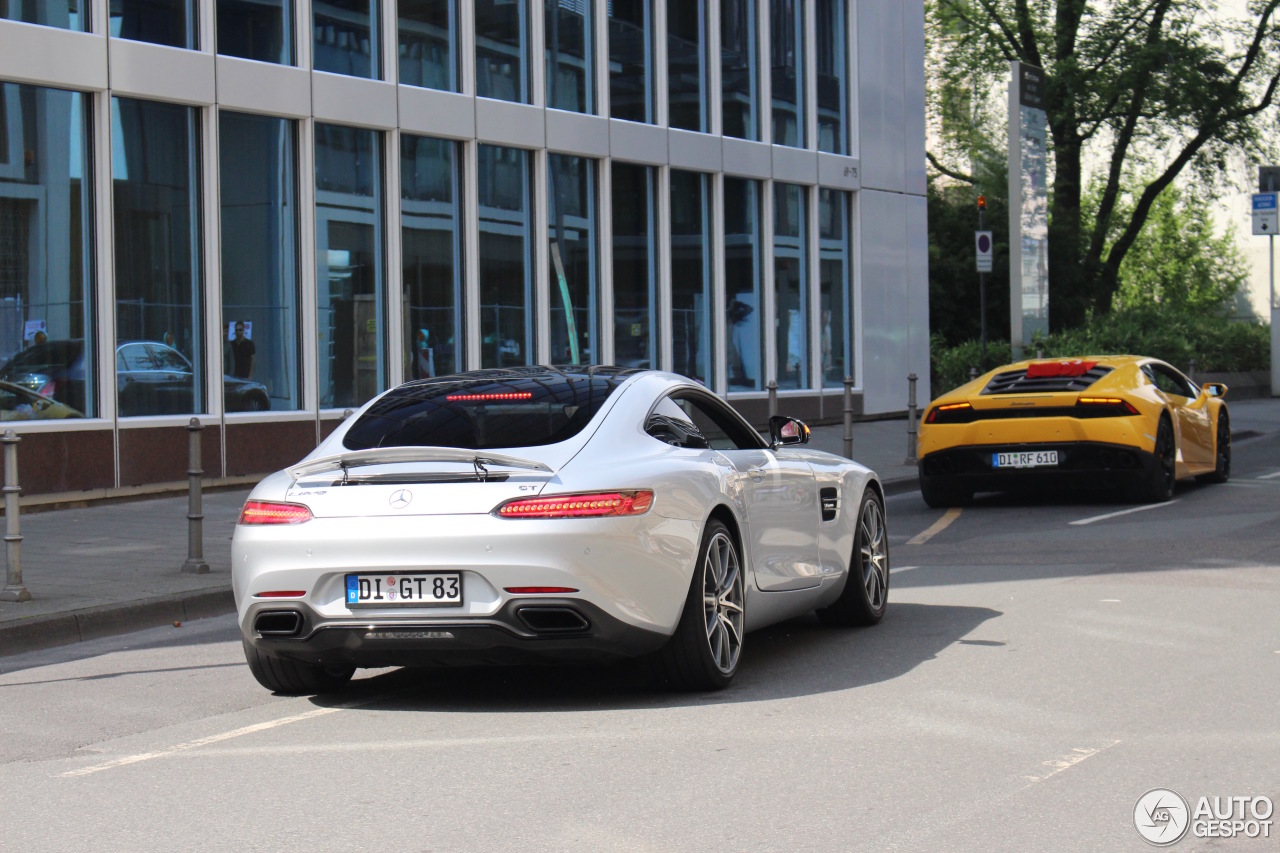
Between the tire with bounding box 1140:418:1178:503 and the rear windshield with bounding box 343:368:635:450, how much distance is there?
27.0 feet

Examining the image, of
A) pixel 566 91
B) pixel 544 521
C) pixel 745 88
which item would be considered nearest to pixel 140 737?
pixel 544 521

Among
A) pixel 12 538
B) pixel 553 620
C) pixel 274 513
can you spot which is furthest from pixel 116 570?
pixel 553 620

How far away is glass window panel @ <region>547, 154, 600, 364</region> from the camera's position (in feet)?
72.9

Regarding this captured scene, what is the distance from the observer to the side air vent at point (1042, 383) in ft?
46.8

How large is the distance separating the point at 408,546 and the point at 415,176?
1426 centimetres

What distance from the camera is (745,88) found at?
85.1 ft

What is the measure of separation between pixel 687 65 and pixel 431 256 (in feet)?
21.4

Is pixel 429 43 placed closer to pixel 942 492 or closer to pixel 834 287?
pixel 942 492

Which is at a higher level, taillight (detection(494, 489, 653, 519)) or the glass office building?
the glass office building

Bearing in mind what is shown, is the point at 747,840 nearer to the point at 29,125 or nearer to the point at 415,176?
the point at 29,125

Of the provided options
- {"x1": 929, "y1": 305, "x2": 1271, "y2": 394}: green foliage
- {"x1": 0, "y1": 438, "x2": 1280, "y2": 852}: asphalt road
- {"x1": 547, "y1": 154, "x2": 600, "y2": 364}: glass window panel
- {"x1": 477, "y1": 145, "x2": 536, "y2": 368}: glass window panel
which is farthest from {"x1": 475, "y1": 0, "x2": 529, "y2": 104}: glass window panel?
{"x1": 0, "y1": 438, "x2": 1280, "y2": 852}: asphalt road

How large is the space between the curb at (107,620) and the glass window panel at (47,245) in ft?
20.8

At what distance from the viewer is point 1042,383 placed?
14.4 metres

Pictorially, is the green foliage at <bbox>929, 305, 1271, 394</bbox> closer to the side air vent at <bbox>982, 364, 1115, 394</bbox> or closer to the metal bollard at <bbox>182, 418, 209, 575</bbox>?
the side air vent at <bbox>982, 364, 1115, 394</bbox>
